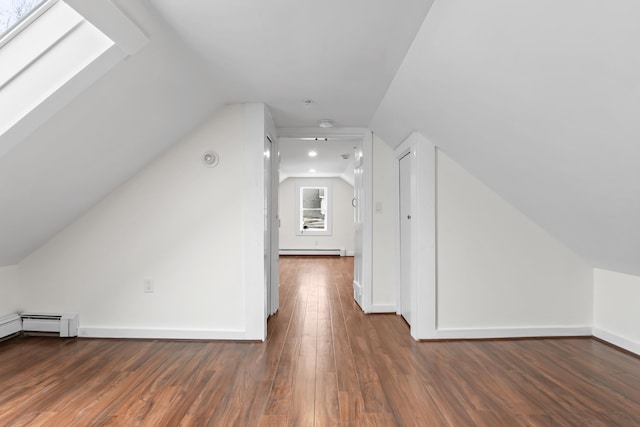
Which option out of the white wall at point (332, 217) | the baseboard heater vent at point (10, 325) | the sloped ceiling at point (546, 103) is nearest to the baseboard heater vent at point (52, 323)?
the baseboard heater vent at point (10, 325)

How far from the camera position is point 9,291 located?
3.00 meters

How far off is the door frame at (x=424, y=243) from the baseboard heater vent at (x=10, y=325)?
3.49m

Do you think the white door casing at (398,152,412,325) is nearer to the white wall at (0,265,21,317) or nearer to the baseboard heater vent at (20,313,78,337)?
the baseboard heater vent at (20,313,78,337)

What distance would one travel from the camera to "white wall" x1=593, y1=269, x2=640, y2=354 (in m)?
2.68

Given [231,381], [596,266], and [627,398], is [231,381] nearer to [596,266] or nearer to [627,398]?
[627,398]

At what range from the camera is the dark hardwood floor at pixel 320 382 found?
181cm

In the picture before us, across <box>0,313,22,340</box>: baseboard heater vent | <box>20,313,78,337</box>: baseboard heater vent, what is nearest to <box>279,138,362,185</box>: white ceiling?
<box>20,313,78,337</box>: baseboard heater vent

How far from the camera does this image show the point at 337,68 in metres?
2.33

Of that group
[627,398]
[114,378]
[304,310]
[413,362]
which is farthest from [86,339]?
[627,398]

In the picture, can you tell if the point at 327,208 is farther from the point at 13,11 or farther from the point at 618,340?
the point at 13,11

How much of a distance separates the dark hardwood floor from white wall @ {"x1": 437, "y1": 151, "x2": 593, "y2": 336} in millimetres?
230

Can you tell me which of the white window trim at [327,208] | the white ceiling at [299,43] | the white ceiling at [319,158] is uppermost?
the white ceiling at [319,158]

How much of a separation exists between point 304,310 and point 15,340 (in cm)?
264

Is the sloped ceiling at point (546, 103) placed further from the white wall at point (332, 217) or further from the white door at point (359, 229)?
the white wall at point (332, 217)
